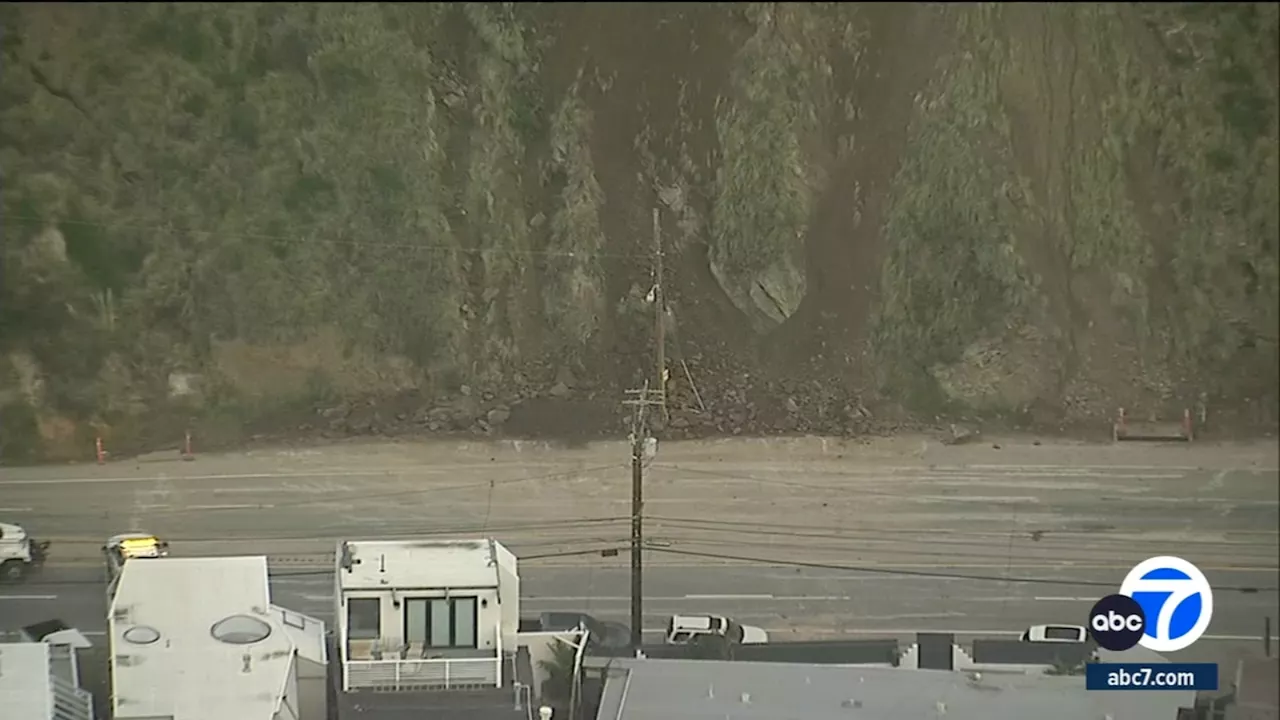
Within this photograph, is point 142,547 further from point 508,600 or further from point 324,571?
point 508,600

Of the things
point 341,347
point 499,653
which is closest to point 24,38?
point 341,347

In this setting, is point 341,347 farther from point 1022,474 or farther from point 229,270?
point 1022,474

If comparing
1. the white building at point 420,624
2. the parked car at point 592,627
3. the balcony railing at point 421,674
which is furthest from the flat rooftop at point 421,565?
the parked car at point 592,627

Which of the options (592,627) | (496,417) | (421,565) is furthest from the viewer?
(496,417)

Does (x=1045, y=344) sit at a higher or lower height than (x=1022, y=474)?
higher

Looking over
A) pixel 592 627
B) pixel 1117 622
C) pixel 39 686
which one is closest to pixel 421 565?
pixel 592 627
